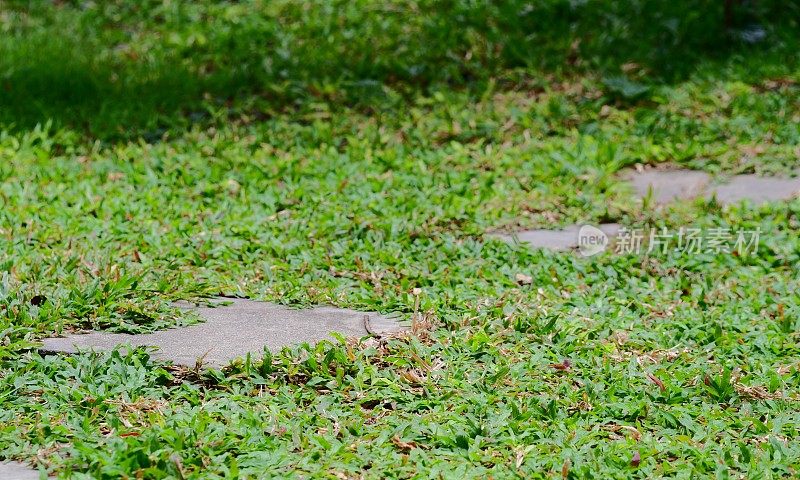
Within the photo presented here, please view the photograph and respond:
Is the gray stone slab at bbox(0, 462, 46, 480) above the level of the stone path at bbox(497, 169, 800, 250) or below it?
above

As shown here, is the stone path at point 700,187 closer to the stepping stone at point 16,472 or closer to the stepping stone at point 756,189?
the stepping stone at point 756,189

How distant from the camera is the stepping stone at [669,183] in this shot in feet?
17.4

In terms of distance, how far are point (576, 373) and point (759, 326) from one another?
89 cm

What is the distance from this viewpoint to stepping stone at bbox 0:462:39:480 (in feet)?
9.32

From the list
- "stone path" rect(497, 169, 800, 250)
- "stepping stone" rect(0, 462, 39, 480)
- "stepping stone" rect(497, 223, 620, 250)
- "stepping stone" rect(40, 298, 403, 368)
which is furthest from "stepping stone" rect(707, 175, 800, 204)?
"stepping stone" rect(0, 462, 39, 480)

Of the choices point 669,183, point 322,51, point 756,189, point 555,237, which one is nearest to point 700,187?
point 669,183

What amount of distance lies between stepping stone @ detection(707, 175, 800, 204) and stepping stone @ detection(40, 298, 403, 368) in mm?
2212

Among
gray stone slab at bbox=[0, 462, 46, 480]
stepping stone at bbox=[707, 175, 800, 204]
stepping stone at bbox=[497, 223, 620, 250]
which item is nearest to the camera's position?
gray stone slab at bbox=[0, 462, 46, 480]

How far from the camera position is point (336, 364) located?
3512 mm

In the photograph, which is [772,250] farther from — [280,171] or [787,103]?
[280,171]

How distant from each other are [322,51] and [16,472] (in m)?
4.75

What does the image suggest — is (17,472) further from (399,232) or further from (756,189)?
(756,189)

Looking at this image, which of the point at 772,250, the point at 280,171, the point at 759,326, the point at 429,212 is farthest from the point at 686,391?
the point at 280,171

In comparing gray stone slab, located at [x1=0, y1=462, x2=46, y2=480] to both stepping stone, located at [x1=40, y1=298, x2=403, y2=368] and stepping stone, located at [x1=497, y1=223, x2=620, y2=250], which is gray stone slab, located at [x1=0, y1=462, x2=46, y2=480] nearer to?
stepping stone, located at [x1=40, y1=298, x2=403, y2=368]
